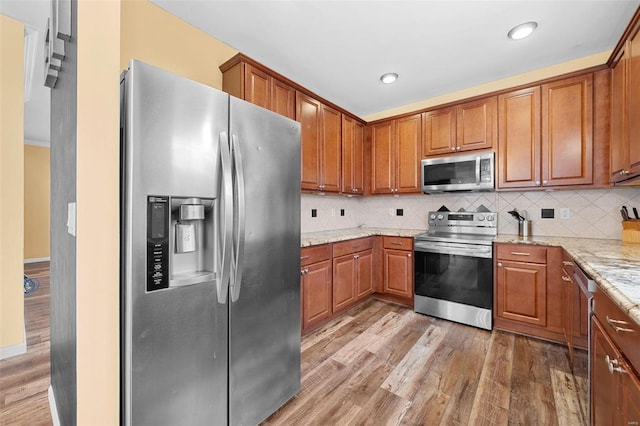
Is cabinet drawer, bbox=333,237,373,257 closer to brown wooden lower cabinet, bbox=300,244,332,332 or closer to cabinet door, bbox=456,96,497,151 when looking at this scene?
brown wooden lower cabinet, bbox=300,244,332,332


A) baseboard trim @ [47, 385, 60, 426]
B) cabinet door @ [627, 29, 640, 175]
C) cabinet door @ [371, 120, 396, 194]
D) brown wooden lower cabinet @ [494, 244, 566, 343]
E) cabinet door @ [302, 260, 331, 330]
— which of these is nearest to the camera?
baseboard trim @ [47, 385, 60, 426]

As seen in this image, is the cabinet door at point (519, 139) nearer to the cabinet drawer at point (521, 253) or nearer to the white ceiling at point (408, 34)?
the white ceiling at point (408, 34)

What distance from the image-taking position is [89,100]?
99 centimetres

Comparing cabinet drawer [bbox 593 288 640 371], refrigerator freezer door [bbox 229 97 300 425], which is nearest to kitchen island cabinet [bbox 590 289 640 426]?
cabinet drawer [bbox 593 288 640 371]

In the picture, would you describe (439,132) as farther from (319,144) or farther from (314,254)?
(314,254)

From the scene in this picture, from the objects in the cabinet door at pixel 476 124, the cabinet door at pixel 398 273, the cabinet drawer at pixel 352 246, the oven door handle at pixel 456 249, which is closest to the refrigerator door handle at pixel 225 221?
the cabinet drawer at pixel 352 246

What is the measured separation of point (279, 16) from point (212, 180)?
151cm

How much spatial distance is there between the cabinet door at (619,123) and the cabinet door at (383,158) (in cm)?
195

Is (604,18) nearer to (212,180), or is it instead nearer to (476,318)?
Result: (476,318)

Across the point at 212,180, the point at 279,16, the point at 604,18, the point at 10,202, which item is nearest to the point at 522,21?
the point at 604,18

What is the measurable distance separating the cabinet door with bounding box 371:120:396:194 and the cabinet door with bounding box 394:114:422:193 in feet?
0.24

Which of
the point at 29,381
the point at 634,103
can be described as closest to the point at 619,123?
the point at 634,103

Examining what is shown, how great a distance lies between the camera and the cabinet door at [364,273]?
3.10 metres

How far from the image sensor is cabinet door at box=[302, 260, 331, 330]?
240 centimetres
